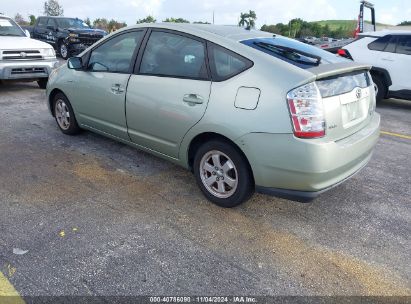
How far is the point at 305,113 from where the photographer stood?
2.87 metres

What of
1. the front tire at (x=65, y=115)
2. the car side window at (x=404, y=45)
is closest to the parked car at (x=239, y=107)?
the front tire at (x=65, y=115)

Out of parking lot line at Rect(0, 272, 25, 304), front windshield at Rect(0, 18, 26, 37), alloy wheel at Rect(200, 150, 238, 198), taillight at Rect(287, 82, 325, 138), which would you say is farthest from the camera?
front windshield at Rect(0, 18, 26, 37)

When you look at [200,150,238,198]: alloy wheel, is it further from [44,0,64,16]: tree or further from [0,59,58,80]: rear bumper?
[44,0,64,16]: tree

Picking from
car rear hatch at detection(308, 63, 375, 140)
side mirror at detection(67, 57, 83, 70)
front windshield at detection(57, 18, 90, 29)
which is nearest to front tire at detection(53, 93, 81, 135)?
→ side mirror at detection(67, 57, 83, 70)

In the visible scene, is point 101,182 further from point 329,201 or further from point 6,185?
point 329,201

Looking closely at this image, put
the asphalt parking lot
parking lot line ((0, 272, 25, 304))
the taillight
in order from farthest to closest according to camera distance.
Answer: the taillight < the asphalt parking lot < parking lot line ((0, 272, 25, 304))

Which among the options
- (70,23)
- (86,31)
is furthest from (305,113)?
(70,23)

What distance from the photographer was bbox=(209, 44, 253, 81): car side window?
3205 mm

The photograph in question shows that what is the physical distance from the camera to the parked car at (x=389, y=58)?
26.4 feet

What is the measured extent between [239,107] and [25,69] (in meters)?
6.69

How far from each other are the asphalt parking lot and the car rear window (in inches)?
53.1

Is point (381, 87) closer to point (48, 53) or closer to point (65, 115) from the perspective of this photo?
point (65, 115)

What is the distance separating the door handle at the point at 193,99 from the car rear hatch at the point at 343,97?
0.98m

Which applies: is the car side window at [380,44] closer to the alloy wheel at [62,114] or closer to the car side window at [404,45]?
the car side window at [404,45]
